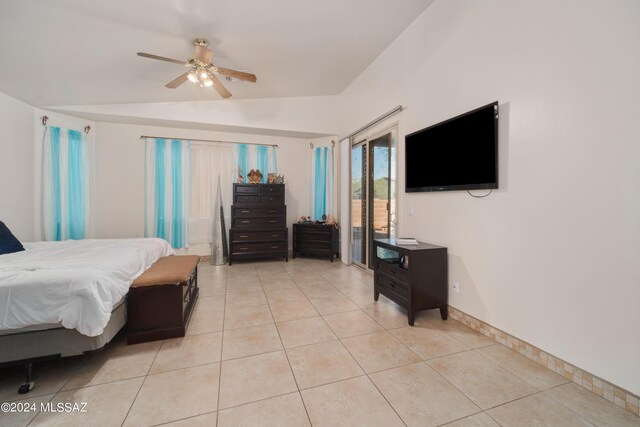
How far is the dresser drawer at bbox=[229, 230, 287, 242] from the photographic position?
4926 millimetres

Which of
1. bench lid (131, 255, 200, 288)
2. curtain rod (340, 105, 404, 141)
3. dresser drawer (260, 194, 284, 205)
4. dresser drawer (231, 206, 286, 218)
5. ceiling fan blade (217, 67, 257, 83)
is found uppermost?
ceiling fan blade (217, 67, 257, 83)

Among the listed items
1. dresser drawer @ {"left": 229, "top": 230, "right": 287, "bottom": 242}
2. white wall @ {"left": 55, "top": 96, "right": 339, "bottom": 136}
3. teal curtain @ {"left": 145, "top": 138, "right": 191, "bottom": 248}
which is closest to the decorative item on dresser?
dresser drawer @ {"left": 229, "top": 230, "right": 287, "bottom": 242}

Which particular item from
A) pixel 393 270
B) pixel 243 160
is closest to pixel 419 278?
pixel 393 270

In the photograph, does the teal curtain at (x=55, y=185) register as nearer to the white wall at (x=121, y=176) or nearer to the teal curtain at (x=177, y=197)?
the white wall at (x=121, y=176)

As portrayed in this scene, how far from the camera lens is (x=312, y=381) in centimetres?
170

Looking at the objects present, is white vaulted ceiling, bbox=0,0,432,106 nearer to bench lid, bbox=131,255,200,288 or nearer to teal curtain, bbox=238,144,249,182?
teal curtain, bbox=238,144,249,182

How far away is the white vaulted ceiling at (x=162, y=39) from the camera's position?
2475 mm

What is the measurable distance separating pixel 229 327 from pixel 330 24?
353cm

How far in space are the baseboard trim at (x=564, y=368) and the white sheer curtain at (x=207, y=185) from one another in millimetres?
4548

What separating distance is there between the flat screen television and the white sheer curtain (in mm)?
3751

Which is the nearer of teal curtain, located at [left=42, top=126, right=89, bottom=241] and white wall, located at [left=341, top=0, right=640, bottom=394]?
white wall, located at [left=341, top=0, right=640, bottom=394]

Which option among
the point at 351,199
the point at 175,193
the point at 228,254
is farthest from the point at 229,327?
the point at 175,193

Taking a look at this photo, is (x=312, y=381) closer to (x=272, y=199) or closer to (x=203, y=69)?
(x=203, y=69)

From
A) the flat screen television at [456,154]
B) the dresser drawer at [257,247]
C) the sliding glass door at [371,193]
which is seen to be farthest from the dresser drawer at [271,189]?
the flat screen television at [456,154]
